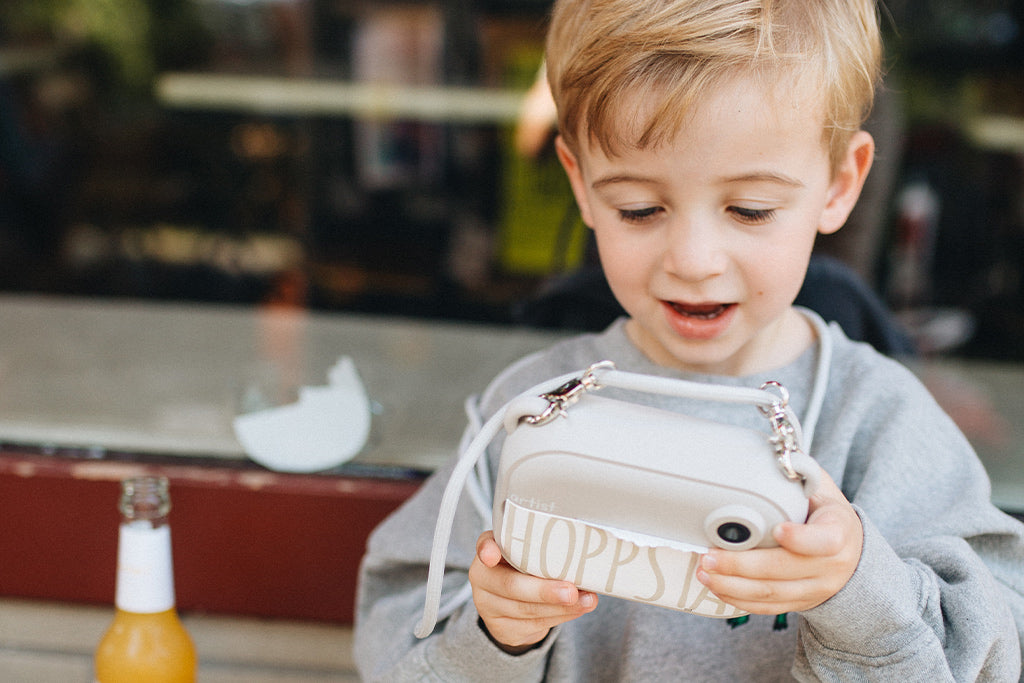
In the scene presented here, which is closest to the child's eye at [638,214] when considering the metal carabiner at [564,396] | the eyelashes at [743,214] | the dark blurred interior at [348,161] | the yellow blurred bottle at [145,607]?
the eyelashes at [743,214]

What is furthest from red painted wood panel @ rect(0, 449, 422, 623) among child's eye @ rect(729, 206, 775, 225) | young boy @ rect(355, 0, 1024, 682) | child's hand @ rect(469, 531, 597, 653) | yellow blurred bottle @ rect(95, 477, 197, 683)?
child's eye @ rect(729, 206, 775, 225)

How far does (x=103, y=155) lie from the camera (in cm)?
295

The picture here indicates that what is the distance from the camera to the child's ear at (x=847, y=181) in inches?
29.2

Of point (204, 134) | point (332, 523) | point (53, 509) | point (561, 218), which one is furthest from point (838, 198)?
point (204, 134)

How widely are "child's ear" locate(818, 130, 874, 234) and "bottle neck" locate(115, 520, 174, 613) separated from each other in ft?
2.09

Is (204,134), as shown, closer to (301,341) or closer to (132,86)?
(132,86)

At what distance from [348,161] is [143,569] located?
83.5 inches

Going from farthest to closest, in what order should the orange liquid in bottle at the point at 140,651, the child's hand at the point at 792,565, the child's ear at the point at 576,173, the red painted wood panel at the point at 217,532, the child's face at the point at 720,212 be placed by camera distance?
the red painted wood panel at the point at 217,532 → the orange liquid in bottle at the point at 140,651 → the child's ear at the point at 576,173 → the child's face at the point at 720,212 → the child's hand at the point at 792,565

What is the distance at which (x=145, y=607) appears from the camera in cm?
87

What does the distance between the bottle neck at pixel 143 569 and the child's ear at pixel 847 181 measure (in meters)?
0.64

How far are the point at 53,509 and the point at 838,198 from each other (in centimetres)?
92

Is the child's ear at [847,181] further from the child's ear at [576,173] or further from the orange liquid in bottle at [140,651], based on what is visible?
the orange liquid in bottle at [140,651]

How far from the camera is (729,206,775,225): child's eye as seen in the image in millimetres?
674

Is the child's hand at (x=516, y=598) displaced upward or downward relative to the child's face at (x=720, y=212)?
downward
